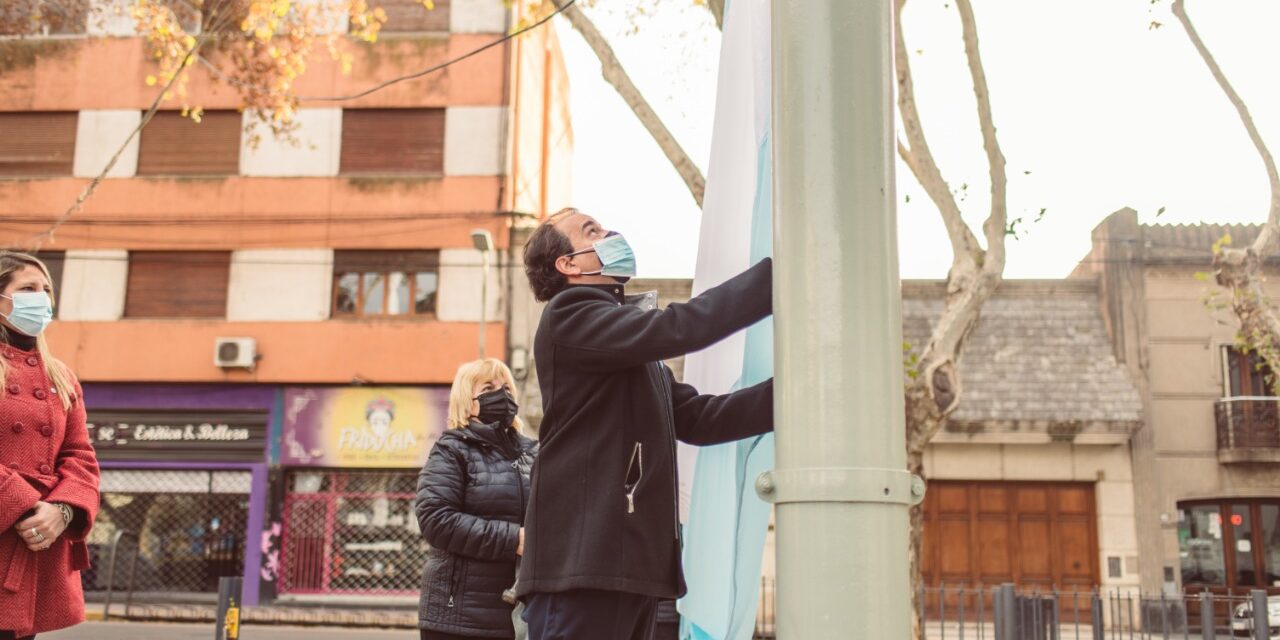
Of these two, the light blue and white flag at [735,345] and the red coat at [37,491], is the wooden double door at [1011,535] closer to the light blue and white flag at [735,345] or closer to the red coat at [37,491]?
the red coat at [37,491]

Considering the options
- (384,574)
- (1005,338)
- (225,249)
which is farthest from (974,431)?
(225,249)

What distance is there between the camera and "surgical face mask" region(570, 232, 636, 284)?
9.08 feet

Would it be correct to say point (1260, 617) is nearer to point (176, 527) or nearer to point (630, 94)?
point (630, 94)

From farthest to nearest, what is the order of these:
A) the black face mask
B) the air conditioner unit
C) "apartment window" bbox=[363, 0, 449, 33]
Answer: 1. "apartment window" bbox=[363, 0, 449, 33]
2. the air conditioner unit
3. the black face mask

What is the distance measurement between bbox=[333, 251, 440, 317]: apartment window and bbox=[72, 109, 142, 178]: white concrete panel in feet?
16.6

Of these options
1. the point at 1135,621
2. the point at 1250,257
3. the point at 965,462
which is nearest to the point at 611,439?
the point at 1250,257

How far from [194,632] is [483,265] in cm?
857

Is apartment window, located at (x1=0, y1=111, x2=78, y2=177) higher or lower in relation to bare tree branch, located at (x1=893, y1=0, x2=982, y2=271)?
higher

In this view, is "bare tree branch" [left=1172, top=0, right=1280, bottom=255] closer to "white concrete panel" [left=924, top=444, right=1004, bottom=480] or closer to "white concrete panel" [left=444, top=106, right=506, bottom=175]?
"white concrete panel" [left=924, top=444, right=1004, bottom=480]

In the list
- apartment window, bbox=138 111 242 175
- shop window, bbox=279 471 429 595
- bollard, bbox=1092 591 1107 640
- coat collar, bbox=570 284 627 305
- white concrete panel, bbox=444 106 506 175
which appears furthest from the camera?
apartment window, bbox=138 111 242 175

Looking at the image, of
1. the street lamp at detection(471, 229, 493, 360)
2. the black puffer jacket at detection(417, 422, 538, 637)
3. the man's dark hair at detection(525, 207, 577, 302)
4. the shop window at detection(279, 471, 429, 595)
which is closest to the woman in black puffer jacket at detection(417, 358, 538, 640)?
the black puffer jacket at detection(417, 422, 538, 637)

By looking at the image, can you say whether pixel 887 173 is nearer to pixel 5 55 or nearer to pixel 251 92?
pixel 251 92

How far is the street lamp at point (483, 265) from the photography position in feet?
65.1

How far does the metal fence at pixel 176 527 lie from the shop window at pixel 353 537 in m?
1.15
